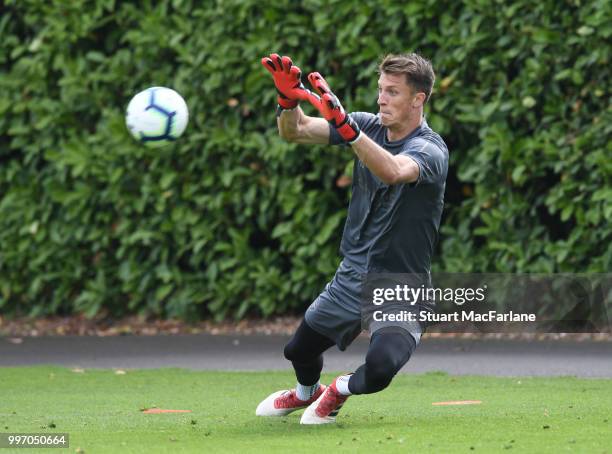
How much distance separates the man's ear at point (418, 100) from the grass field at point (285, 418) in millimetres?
1667

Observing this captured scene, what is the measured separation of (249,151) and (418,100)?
5094mm


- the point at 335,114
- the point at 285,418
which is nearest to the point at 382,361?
the point at 285,418

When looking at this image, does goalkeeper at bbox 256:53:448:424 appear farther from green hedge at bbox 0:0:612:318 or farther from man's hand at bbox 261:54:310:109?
green hedge at bbox 0:0:612:318

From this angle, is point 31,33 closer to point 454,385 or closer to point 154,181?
point 154,181

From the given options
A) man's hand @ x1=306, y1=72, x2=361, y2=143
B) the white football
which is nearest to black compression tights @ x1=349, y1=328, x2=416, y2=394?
man's hand @ x1=306, y1=72, x2=361, y2=143

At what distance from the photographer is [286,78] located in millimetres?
6324

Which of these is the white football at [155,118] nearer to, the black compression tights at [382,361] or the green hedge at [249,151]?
the black compression tights at [382,361]

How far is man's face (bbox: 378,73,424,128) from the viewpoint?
6566mm

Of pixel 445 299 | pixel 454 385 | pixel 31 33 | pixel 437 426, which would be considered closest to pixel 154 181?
pixel 31 33

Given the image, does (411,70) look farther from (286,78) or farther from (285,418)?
(285,418)

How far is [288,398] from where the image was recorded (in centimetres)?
704

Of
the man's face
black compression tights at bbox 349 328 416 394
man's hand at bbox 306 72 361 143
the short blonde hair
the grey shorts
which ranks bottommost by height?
black compression tights at bbox 349 328 416 394

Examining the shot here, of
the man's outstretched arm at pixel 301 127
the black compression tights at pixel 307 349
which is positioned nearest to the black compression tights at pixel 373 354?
the black compression tights at pixel 307 349

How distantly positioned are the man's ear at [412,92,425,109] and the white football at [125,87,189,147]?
1514mm
